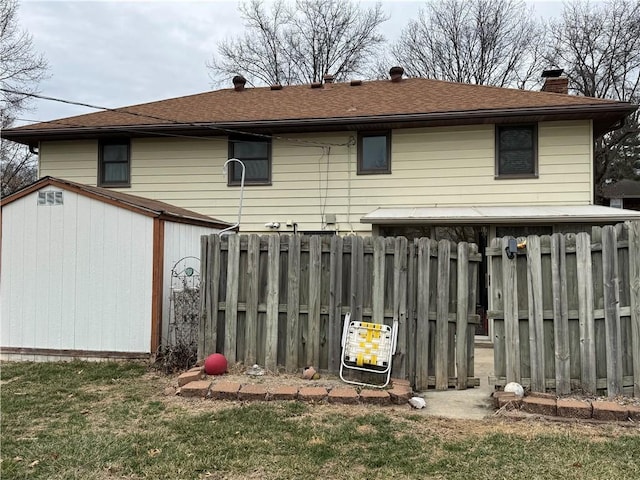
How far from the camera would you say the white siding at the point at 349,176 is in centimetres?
924

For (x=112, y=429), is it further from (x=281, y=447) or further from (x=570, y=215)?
(x=570, y=215)

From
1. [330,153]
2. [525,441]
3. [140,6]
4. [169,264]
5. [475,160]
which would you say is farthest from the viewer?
[330,153]

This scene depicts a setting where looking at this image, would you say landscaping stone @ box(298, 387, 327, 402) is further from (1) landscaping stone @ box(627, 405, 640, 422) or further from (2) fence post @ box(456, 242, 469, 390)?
(1) landscaping stone @ box(627, 405, 640, 422)

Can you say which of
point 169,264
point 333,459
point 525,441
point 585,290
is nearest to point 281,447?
point 333,459

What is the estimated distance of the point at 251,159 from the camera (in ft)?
34.8

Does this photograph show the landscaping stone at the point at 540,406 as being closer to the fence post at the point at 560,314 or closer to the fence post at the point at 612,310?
the fence post at the point at 560,314

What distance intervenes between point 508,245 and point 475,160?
5.17 meters

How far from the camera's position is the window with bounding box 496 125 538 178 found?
9430 millimetres

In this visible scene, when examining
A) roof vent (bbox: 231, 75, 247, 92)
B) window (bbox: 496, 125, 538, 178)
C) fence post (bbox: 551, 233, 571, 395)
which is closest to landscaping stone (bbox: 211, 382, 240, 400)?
fence post (bbox: 551, 233, 571, 395)

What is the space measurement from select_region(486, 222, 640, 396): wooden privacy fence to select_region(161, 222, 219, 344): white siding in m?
4.41

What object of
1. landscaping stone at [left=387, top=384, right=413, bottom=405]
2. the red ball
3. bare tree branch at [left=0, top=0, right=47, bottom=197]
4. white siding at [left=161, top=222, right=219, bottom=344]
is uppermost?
bare tree branch at [left=0, top=0, right=47, bottom=197]

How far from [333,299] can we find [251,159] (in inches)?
236

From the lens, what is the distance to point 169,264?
6.77m

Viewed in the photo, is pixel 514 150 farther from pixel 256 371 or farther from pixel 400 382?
pixel 256 371
